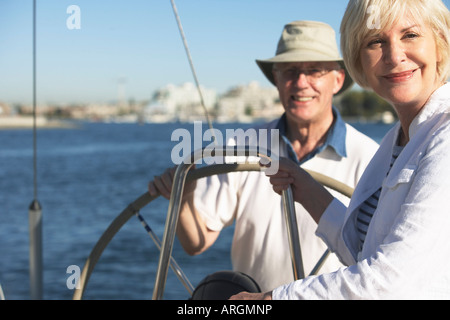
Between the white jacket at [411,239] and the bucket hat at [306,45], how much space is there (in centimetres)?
101

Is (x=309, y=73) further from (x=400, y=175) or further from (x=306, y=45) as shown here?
(x=400, y=175)

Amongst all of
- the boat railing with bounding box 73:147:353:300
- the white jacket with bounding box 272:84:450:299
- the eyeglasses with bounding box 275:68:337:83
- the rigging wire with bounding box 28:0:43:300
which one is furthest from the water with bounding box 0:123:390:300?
the white jacket with bounding box 272:84:450:299

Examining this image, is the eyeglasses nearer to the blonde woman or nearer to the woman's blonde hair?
the blonde woman

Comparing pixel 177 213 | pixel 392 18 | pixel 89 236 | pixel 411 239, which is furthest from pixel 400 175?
pixel 89 236

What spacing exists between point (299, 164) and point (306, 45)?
1.35 ft

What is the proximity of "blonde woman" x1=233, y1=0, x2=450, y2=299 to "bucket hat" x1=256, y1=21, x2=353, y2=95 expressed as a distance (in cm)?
74

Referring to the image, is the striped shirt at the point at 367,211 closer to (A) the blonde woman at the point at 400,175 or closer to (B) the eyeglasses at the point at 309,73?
(A) the blonde woman at the point at 400,175

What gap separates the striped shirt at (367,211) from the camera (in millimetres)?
1247

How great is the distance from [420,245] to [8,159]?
32.9 meters

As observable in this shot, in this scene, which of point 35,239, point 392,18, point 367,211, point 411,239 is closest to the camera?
point 411,239

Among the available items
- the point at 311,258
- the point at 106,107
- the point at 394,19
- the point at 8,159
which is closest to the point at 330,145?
the point at 311,258

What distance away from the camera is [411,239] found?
89 cm

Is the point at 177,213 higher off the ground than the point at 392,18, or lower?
lower
